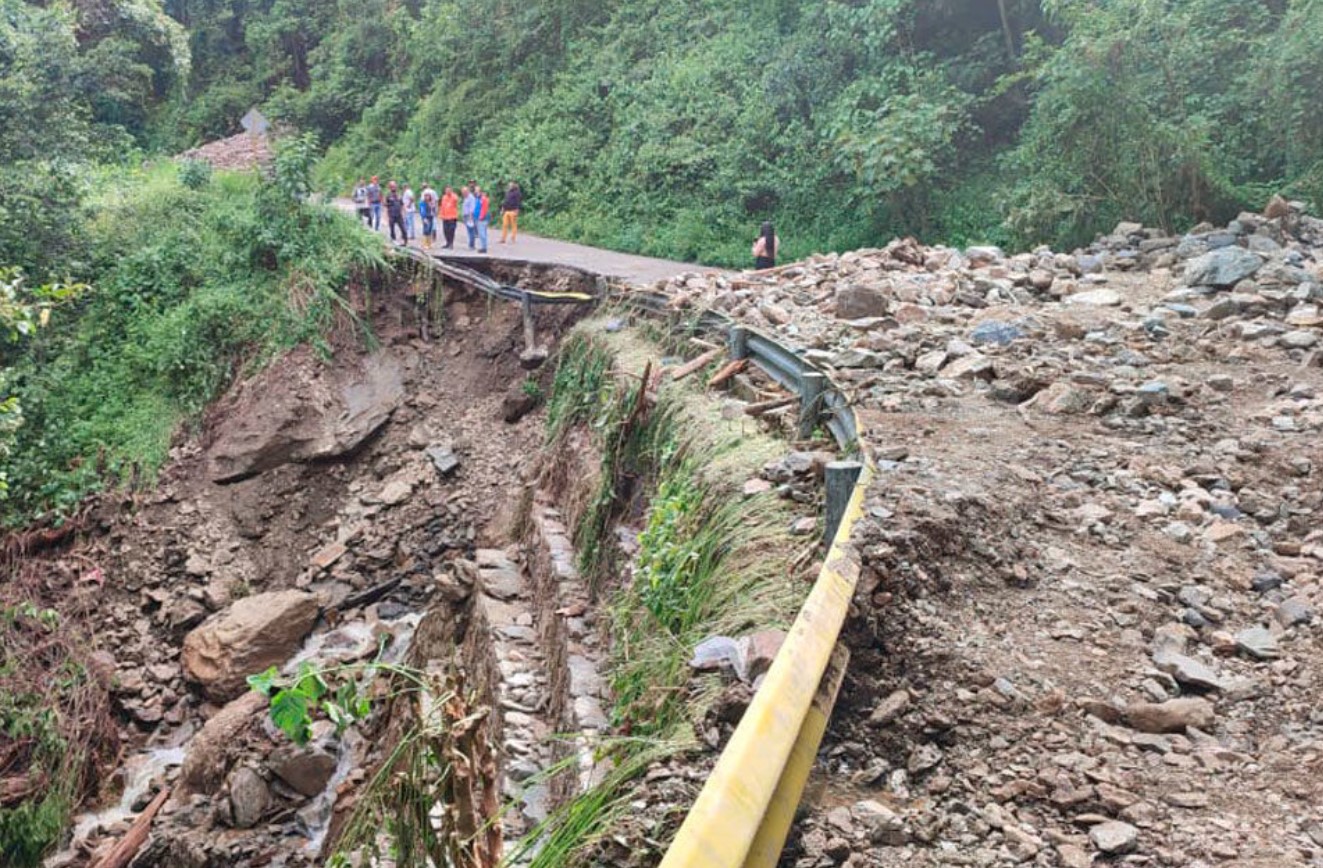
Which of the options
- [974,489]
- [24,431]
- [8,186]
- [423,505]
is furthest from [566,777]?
[8,186]

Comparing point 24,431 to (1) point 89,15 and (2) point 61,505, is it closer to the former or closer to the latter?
(2) point 61,505

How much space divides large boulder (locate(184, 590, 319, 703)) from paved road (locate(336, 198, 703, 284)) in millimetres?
5681

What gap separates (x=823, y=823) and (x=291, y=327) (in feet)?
42.1

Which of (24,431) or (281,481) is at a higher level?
(24,431)

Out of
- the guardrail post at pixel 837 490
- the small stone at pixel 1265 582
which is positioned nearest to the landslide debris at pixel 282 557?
the guardrail post at pixel 837 490

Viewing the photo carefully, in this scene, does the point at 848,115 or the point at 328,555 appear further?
the point at 848,115

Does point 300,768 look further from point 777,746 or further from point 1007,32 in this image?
point 1007,32

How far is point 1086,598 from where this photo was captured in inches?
142

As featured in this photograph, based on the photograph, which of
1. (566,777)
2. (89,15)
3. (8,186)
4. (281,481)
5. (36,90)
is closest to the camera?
(566,777)

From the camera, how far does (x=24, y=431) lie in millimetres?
12703

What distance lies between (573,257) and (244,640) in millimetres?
8220

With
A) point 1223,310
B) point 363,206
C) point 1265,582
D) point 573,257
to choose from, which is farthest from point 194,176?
point 1265,582

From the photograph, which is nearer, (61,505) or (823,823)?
(823,823)

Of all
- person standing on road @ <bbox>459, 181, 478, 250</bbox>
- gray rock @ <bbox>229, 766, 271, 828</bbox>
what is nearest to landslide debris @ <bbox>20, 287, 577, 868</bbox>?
gray rock @ <bbox>229, 766, 271, 828</bbox>
